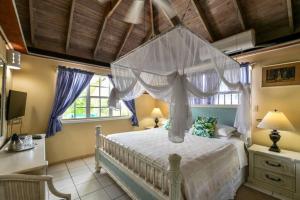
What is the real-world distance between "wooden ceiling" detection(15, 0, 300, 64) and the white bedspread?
80.4 inches

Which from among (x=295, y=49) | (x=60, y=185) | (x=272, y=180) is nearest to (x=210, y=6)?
(x=295, y=49)

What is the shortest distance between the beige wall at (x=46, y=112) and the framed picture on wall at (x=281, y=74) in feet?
13.4

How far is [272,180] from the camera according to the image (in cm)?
250

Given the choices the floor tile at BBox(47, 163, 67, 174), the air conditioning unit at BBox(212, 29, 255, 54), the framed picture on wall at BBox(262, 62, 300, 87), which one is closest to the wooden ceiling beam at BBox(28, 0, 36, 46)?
the floor tile at BBox(47, 163, 67, 174)

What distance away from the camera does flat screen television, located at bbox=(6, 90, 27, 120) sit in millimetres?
2451

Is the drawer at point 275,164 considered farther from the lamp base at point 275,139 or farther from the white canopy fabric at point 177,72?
the white canopy fabric at point 177,72

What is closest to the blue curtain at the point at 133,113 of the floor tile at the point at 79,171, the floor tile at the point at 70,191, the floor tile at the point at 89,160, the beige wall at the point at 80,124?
the beige wall at the point at 80,124

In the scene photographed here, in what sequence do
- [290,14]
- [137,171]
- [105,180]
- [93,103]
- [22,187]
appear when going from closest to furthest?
[22,187] → [137,171] → [290,14] → [105,180] → [93,103]

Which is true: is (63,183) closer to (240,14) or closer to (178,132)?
(178,132)

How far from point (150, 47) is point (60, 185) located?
2819mm

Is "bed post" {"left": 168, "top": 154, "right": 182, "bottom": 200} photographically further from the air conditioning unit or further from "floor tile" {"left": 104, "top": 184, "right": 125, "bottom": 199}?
the air conditioning unit

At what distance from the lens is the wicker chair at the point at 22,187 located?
1144mm

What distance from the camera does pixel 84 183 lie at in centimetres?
277

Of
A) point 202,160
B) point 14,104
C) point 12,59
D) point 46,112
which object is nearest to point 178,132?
point 202,160
